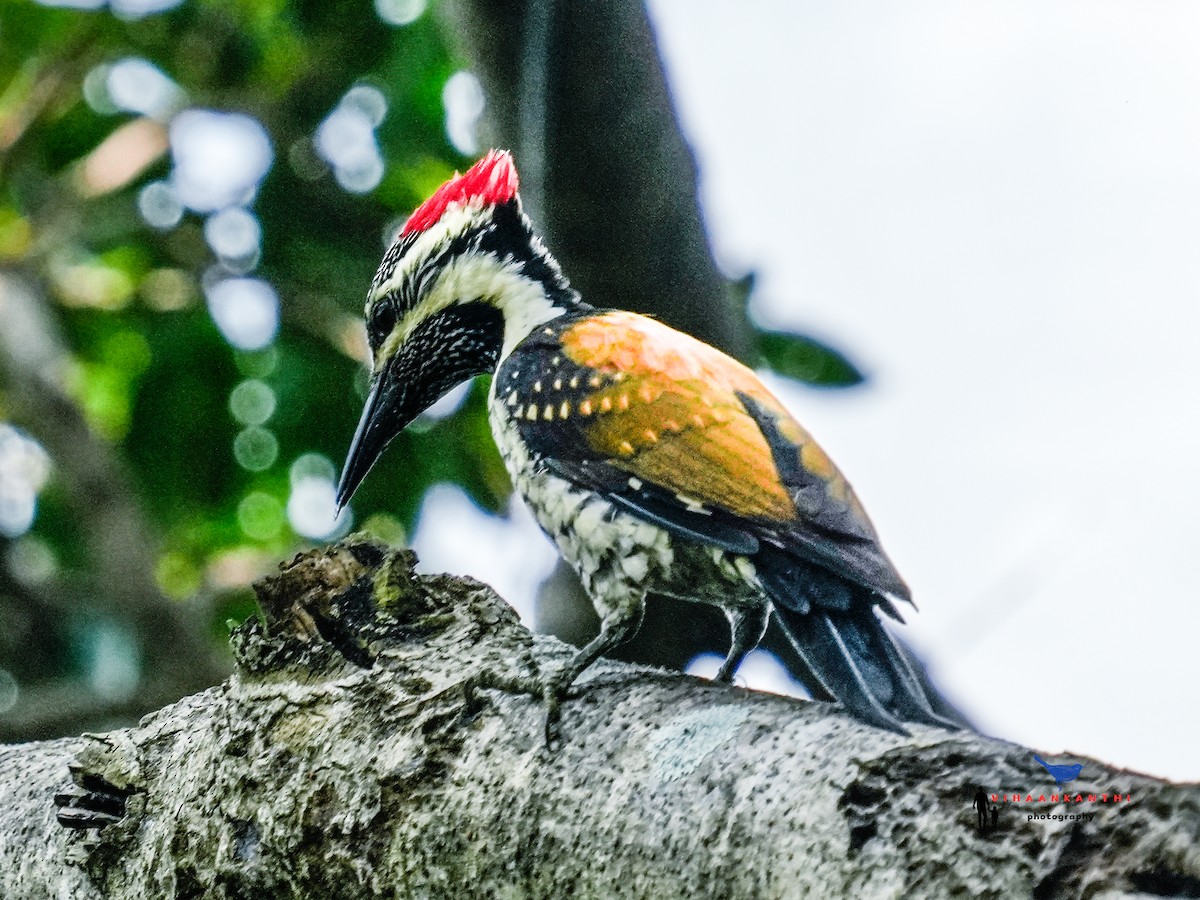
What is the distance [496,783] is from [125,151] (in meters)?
4.81

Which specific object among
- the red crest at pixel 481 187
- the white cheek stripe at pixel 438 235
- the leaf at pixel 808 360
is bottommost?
the leaf at pixel 808 360

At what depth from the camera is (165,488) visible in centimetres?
571

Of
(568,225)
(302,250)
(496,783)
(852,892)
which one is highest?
(302,250)

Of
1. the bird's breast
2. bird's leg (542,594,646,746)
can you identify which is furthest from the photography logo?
the bird's breast

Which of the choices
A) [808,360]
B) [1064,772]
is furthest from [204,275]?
[1064,772]

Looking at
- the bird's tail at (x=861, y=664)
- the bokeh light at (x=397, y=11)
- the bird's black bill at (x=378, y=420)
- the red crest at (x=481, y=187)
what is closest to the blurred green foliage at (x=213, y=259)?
the bokeh light at (x=397, y=11)

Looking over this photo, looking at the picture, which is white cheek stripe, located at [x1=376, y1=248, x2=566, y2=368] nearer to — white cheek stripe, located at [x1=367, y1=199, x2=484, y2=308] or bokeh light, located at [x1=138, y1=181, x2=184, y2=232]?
white cheek stripe, located at [x1=367, y1=199, x2=484, y2=308]

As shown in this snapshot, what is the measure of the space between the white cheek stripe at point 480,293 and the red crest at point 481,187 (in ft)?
Result: 0.42

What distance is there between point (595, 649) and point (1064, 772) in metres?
0.92

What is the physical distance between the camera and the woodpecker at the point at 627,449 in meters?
2.03

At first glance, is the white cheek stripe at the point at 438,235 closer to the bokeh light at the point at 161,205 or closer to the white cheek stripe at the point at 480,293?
the white cheek stripe at the point at 480,293

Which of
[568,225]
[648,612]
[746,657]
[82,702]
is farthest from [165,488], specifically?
[746,657]

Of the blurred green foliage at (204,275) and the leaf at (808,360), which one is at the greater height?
the blurred green foliage at (204,275)

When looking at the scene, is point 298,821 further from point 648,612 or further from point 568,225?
point 648,612
